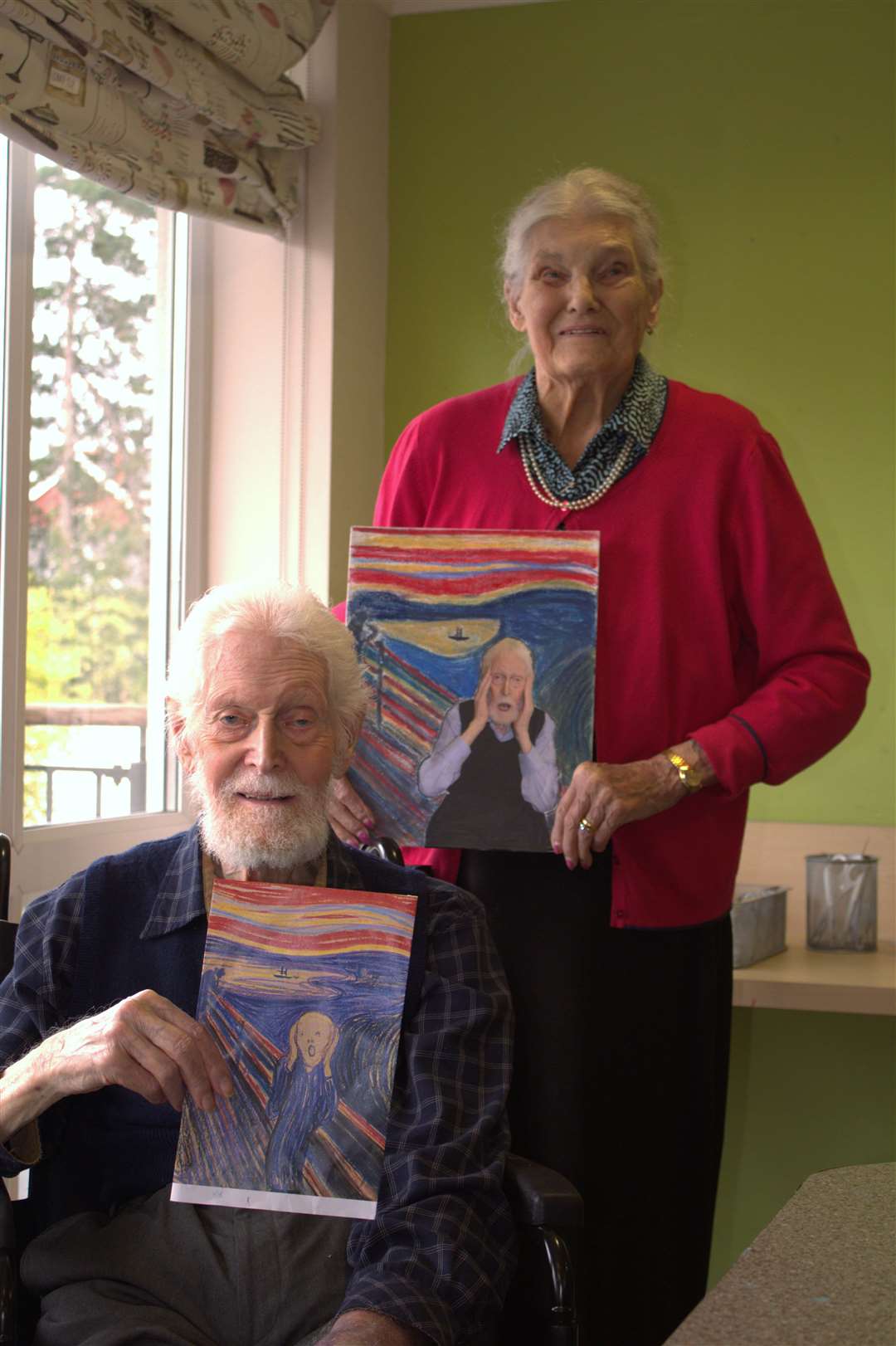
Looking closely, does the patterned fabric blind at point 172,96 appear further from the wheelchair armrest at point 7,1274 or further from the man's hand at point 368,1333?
the man's hand at point 368,1333

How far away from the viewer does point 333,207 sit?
3029 mm

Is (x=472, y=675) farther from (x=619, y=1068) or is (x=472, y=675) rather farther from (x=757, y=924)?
(x=757, y=924)

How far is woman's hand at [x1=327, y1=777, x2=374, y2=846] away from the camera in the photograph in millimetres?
1712

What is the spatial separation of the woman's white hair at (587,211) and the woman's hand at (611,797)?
65cm

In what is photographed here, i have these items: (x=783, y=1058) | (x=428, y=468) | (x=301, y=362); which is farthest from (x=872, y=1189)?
(x=301, y=362)

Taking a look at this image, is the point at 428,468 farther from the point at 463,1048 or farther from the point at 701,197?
the point at 701,197

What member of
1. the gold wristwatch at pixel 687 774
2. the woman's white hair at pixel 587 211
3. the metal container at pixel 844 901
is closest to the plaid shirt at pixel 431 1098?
the gold wristwatch at pixel 687 774

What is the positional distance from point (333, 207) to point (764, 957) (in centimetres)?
182

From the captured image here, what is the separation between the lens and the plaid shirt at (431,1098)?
1.24 m

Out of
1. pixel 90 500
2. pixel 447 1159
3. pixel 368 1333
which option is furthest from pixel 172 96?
pixel 368 1333

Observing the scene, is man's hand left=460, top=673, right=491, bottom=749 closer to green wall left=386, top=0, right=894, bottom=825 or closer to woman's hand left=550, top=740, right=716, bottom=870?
woman's hand left=550, top=740, right=716, bottom=870

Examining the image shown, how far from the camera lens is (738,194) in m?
3.05

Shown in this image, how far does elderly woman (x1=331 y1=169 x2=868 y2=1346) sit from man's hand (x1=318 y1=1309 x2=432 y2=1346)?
52 centimetres

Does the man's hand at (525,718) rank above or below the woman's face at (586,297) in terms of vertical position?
below
